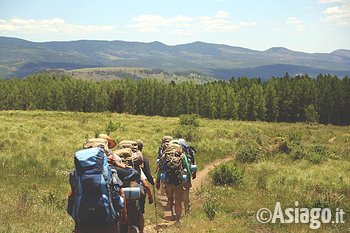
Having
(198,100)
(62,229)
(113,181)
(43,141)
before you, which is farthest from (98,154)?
(198,100)

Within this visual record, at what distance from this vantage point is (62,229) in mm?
7316

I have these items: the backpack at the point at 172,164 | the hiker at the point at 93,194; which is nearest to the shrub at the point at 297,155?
the backpack at the point at 172,164

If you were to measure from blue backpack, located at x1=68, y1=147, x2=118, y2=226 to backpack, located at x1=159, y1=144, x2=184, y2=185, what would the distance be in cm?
418

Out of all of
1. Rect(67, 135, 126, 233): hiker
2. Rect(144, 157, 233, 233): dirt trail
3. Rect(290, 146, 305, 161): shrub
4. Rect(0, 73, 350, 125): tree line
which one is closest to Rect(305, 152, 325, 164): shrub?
Rect(290, 146, 305, 161): shrub

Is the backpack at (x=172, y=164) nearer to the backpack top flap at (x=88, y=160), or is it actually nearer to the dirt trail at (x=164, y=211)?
the dirt trail at (x=164, y=211)

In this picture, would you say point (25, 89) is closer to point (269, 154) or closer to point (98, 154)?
point (269, 154)

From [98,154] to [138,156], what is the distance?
229 cm

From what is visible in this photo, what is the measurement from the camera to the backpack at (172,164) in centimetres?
930

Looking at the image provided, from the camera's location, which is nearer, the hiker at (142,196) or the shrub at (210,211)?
the hiker at (142,196)

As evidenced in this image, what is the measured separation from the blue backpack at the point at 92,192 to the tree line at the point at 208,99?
80.1 meters

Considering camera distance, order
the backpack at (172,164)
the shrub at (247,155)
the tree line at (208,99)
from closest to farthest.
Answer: the backpack at (172,164), the shrub at (247,155), the tree line at (208,99)

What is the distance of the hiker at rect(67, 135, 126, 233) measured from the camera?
16.6 ft

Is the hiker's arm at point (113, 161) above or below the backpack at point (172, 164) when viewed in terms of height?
above

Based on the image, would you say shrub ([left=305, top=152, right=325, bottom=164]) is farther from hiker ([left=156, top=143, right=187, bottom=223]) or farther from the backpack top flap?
the backpack top flap
